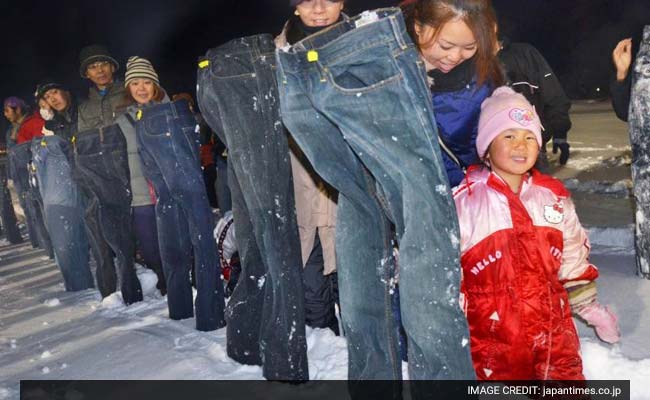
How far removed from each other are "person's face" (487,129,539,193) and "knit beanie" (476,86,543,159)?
1.3 inches

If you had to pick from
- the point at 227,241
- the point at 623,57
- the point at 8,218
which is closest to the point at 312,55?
the point at 623,57

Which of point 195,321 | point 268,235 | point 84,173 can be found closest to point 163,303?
point 195,321

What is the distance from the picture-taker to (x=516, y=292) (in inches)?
93.3

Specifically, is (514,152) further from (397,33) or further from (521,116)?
(397,33)

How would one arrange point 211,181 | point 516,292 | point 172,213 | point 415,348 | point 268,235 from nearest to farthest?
point 415,348 < point 516,292 < point 268,235 < point 172,213 < point 211,181

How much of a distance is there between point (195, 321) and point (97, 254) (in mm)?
1432

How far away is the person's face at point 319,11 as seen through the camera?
2.77 metres

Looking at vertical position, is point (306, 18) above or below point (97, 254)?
above

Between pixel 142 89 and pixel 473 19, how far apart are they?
108 inches

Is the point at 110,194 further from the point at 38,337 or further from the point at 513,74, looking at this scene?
the point at 513,74

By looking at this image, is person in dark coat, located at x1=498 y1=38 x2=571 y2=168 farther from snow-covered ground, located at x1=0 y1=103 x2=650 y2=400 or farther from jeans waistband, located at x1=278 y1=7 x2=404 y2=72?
jeans waistband, located at x1=278 y1=7 x2=404 y2=72

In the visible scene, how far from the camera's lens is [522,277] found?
2373mm

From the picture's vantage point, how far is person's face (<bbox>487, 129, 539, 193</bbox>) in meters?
2.42

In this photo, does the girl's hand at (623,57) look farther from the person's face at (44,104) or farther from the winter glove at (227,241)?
the person's face at (44,104)
